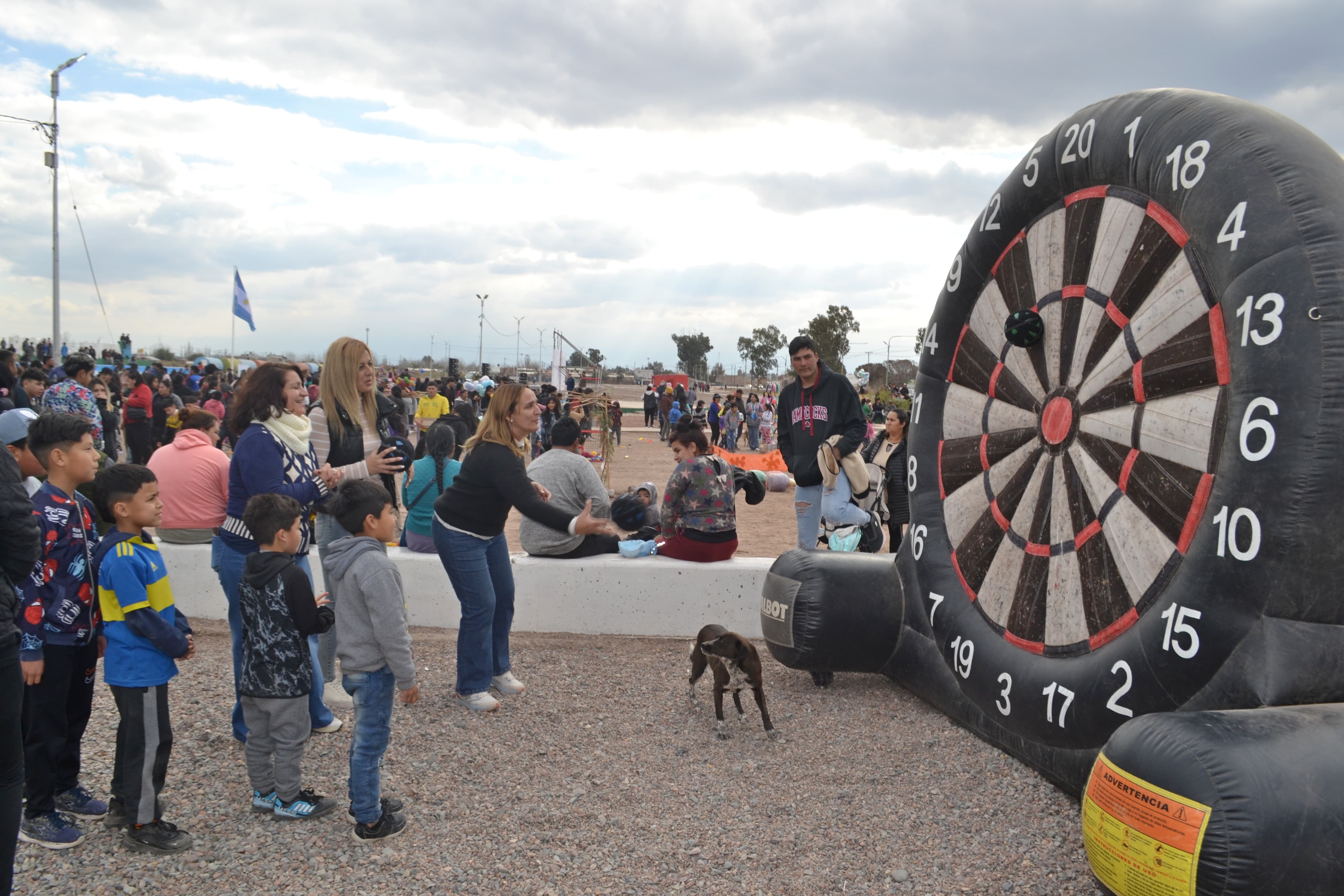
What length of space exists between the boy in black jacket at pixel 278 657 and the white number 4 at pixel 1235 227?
350cm

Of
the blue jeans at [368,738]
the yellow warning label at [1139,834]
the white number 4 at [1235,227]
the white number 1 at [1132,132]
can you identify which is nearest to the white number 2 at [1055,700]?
the yellow warning label at [1139,834]

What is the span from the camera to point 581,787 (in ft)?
13.0

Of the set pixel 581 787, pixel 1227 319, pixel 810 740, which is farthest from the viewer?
pixel 810 740

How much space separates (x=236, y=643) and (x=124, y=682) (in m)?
0.70

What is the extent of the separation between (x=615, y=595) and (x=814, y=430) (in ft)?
5.94

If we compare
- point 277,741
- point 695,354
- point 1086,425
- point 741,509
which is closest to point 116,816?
point 277,741

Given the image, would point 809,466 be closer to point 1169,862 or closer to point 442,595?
point 442,595

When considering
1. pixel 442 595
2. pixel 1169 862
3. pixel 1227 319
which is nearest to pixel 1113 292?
pixel 1227 319

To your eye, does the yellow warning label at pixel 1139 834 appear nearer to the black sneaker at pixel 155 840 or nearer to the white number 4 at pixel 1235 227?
the white number 4 at pixel 1235 227

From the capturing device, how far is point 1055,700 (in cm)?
343

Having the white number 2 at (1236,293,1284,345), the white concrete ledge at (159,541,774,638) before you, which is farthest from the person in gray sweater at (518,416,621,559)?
the white number 2 at (1236,293,1284,345)

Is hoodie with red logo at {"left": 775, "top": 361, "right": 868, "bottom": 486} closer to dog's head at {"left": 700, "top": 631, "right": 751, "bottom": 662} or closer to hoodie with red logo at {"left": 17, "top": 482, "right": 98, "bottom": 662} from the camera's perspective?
dog's head at {"left": 700, "top": 631, "right": 751, "bottom": 662}

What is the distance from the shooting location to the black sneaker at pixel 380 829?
11.2 ft

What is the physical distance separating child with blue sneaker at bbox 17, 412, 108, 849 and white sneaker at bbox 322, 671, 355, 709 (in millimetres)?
1360
